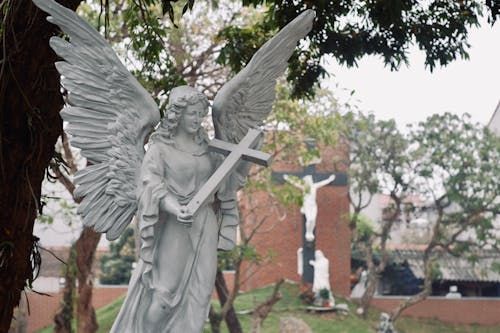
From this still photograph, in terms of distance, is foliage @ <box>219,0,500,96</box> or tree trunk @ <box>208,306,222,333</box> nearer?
foliage @ <box>219,0,500,96</box>

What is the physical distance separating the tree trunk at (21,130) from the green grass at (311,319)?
10.1 m

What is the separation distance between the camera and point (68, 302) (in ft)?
37.8

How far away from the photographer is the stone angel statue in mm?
3736

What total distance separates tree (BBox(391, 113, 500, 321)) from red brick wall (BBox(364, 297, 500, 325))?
0.34 meters

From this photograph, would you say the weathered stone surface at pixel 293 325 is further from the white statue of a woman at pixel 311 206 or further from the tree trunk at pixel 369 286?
the white statue of a woman at pixel 311 206

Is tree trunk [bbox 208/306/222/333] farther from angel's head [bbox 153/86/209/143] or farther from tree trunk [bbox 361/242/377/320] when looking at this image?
angel's head [bbox 153/86/209/143]

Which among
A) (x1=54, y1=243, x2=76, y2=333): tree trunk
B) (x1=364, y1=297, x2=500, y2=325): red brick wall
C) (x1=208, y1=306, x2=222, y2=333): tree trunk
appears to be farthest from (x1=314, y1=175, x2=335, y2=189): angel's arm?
(x1=54, y1=243, x2=76, y2=333): tree trunk

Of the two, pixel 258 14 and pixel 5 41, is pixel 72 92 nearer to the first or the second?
pixel 5 41

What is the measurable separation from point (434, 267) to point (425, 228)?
1.67 m

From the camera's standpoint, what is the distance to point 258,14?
10688 millimetres

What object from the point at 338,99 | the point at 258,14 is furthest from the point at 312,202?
the point at 258,14

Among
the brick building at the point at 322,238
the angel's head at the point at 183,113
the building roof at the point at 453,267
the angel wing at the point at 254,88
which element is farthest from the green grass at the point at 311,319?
the angel's head at the point at 183,113

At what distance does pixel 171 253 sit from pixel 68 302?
8.17m

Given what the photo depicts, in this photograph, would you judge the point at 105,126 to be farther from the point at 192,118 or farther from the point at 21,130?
the point at 21,130
